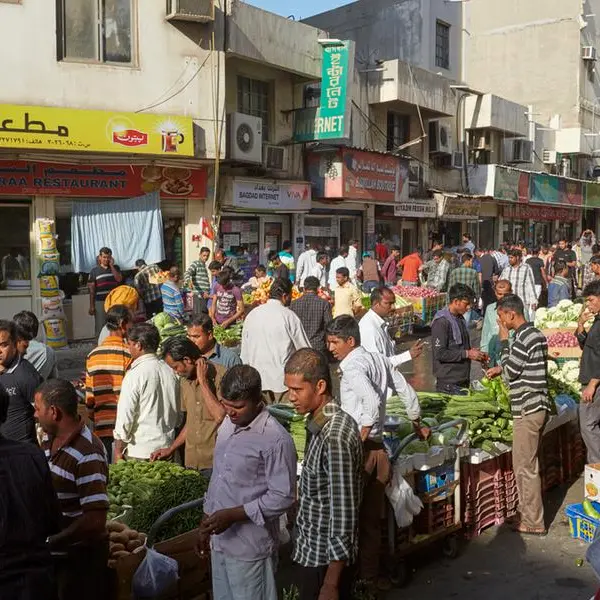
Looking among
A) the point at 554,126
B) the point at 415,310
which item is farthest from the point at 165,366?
the point at 554,126

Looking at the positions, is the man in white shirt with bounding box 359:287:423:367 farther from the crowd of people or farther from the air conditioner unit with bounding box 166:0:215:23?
the air conditioner unit with bounding box 166:0:215:23

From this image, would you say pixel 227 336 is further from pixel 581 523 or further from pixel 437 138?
pixel 437 138

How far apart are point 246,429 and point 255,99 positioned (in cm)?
1512

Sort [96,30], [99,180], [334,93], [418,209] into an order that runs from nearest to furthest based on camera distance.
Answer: [96,30], [99,180], [334,93], [418,209]

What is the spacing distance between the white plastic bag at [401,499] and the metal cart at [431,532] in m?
0.09

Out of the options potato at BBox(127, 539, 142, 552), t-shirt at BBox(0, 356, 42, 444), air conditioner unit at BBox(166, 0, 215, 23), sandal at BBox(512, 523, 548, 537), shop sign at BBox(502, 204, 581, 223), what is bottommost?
sandal at BBox(512, 523, 548, 537)

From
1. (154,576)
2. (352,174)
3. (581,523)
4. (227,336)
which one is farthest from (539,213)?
(154,576)

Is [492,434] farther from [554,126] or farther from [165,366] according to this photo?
[554,126]

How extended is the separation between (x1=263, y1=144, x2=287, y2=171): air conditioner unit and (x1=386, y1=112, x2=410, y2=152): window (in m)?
5.86

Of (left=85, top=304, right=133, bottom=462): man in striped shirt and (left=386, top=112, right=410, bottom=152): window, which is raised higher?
(left=386, top=112, right=410, bottom=152): window

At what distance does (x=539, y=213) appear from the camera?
31312mm

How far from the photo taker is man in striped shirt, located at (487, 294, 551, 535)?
223 inches

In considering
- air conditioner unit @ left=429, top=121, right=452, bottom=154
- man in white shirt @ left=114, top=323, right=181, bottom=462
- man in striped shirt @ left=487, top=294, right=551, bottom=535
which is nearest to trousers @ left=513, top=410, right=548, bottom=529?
man in striped shirt @ left=487, top=294, right=551, bottom=535

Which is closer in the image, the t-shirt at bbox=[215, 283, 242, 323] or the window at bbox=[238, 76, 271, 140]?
the t-shirt at bbox=[215, 283, 242, 323]
